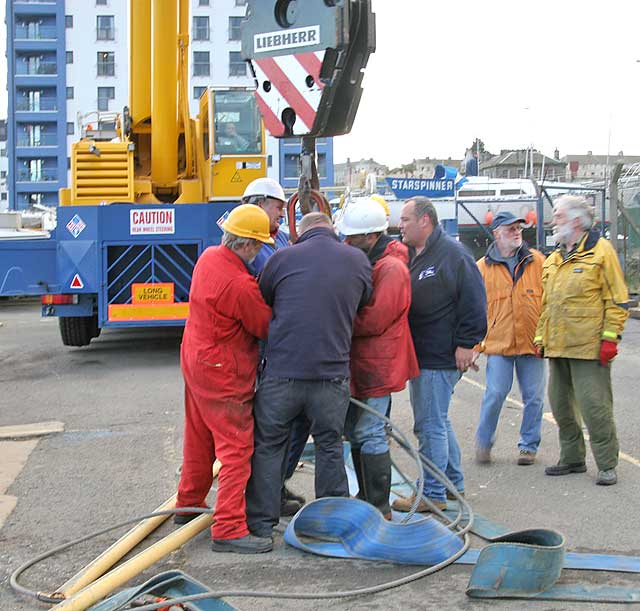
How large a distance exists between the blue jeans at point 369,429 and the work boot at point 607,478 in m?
1.80

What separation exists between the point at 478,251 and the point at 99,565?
2026 cm

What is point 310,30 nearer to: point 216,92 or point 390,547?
point 390,547

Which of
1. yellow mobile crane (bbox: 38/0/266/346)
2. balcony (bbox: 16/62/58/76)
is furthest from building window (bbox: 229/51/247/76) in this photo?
yellow mobile crane (bbox: 38/0/266/346)

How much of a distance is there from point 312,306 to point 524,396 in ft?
8.40

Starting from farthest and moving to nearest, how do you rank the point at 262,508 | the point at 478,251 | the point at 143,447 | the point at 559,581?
the point at 478,251 < the point at 143,447 < the point at 262,508 < the point at 559,581

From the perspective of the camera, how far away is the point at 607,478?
6355 mm

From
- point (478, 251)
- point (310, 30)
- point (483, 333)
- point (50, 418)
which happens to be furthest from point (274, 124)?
A: point (478, 251)

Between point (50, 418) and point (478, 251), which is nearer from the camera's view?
point (50, 418)

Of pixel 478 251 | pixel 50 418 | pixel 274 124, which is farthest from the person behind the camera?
pixel 478 251

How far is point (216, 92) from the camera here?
13.9 m

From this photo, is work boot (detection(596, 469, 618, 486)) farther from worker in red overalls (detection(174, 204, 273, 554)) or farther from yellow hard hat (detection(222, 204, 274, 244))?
yellow hard hat (detection(222, 204, 274, 244))

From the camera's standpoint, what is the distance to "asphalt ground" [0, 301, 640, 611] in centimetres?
465

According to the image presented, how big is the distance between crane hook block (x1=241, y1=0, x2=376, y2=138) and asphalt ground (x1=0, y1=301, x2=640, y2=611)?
252cm

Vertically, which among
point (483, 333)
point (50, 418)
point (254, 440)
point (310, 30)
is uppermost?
point (310, 30)
